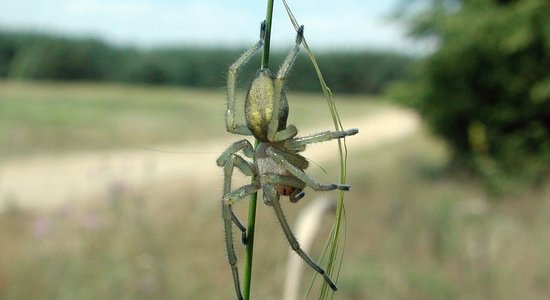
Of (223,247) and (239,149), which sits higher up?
(239,149)

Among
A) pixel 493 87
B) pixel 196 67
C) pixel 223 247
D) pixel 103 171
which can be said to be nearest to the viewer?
pixel 223 247

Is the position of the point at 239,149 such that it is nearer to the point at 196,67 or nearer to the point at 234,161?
the point at 234,161

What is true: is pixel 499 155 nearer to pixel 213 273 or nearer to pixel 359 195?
pixel 359 195

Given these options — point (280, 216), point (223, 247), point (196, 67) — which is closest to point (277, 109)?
point (280, 216)

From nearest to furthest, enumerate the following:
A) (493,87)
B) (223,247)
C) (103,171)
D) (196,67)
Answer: (223,247) → (103,171) → (493,87) → (196,67)

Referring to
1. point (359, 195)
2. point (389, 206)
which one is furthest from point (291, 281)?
point (359, 195)

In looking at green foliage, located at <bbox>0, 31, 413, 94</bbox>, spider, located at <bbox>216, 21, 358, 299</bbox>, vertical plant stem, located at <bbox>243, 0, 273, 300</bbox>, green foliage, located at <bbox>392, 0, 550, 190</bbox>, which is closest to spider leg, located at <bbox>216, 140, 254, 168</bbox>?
spider, located at <bbox>216, 21, 358, 299</bbox>

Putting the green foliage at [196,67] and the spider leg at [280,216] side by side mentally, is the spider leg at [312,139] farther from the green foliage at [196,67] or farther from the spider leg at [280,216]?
the green foliage at [196,67]

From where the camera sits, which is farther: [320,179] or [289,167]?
[320,179]

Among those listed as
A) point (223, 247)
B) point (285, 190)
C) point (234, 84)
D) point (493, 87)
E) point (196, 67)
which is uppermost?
point (196, 67)
